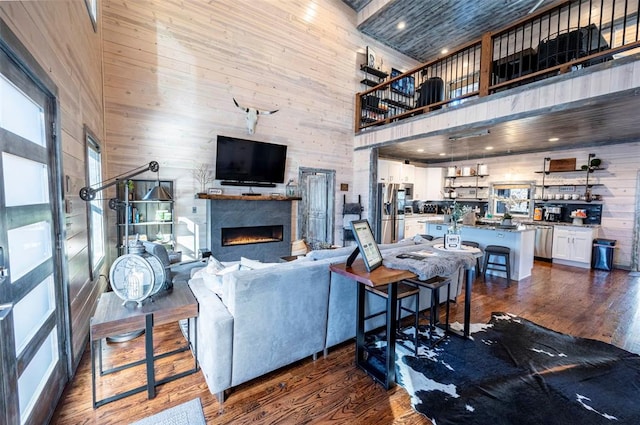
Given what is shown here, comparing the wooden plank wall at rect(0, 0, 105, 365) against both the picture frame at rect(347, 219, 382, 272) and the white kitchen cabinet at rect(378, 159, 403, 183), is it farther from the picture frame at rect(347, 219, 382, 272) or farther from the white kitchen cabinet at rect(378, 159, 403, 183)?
the white kitchen cabinet at rect(378, 159, 403, 183)

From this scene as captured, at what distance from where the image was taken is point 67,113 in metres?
2.19

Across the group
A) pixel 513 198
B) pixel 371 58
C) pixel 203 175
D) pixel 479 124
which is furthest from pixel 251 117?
pixel 513 198

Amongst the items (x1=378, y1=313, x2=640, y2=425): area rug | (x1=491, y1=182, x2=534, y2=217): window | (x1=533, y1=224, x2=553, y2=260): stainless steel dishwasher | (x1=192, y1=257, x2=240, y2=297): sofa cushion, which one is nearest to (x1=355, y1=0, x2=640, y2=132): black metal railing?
(x1=491, y1=182, x2=534, y2=217): window

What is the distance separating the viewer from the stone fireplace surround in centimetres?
487

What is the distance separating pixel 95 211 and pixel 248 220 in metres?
2.31

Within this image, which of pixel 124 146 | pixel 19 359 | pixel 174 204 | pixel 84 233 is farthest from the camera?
pixel 174 204

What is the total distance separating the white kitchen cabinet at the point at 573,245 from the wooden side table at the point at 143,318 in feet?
23.6

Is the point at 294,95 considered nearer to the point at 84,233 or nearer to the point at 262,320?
the point at 84,233

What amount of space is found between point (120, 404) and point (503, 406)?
257 centimetres

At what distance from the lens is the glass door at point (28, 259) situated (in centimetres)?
126

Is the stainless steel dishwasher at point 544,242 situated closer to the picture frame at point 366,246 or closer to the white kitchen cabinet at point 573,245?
the white kitchen cabinet at point 573,245

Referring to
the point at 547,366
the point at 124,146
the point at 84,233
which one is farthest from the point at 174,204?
the point at 547,366

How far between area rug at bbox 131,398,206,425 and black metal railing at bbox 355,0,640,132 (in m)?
5.02

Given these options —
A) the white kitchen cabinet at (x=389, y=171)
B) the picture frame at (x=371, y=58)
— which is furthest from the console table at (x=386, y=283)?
the picture frame at (x=371, y=58)
